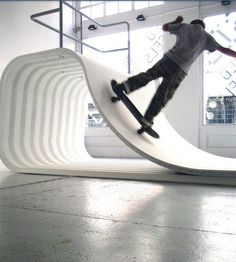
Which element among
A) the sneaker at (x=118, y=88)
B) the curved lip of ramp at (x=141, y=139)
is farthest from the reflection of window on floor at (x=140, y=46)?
the sneaker at (x=118, y=88)

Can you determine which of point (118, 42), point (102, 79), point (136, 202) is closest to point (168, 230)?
point (136, 202)

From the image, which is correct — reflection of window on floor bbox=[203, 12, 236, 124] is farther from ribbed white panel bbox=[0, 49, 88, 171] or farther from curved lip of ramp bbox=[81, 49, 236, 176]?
ribbed white panel bbox=[0, 49, 88, 171]

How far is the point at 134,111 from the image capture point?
11.0 ft

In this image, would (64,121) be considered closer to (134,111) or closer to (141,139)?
(134,111)

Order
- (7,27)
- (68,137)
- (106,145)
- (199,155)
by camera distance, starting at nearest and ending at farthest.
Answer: (199,155)
(68,137)
(7,27)
(106,145)

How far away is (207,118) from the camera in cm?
549

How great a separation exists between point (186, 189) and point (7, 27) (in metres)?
4.14

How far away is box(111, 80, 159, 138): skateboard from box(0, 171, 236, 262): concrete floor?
0.92 metres

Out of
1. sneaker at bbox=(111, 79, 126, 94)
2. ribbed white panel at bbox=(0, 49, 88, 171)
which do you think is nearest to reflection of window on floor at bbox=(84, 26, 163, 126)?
ribbed white panel at bbox=(0, 49, 88, 171)

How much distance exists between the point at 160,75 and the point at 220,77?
2.39 m

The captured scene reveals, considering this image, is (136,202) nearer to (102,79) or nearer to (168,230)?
(168,230)

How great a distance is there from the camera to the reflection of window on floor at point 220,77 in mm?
5324

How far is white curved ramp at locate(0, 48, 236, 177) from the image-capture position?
3.07 meters

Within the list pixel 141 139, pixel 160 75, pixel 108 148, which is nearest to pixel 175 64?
pixel 160 75
